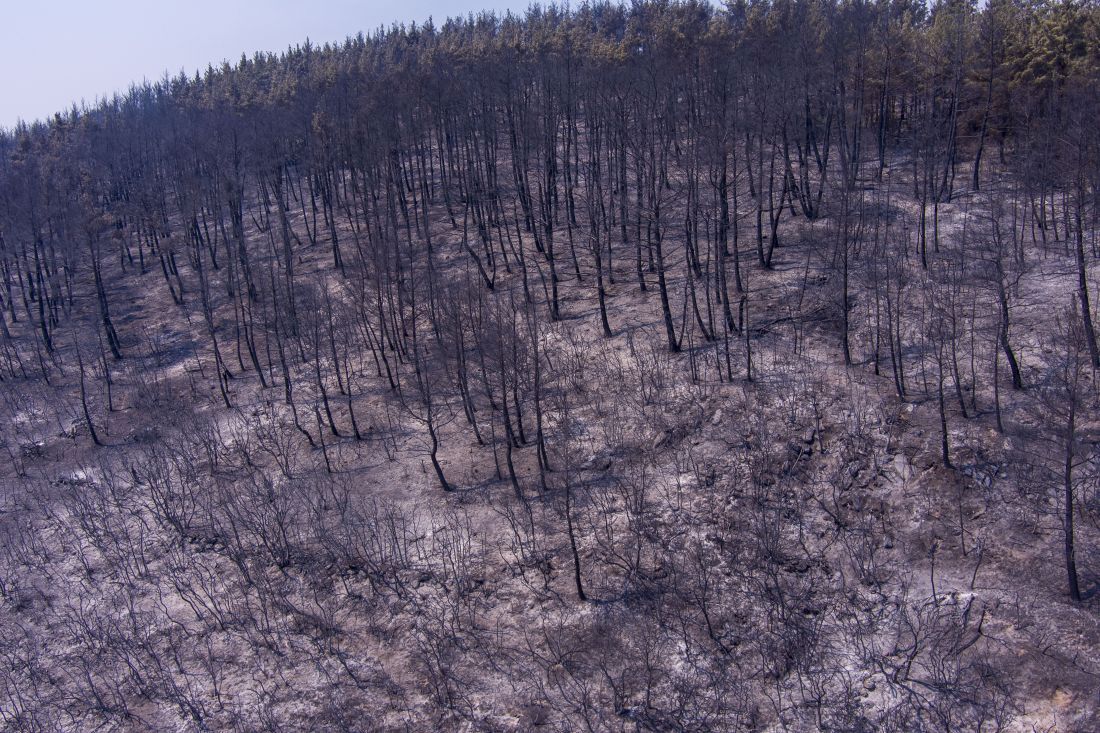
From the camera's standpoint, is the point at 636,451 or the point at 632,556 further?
the point at 636,451

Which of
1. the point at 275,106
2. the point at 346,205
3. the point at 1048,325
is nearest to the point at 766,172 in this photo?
A: the point at 1048,325

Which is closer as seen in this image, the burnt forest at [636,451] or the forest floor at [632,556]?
the forest floor at [632,556]

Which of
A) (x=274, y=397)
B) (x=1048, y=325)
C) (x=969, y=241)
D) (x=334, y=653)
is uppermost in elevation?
(x=969, y=241)

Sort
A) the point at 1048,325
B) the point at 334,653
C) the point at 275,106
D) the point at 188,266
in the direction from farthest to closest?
the point at 275,106, the point at 188,266, the point at 1048,325, the point at 334,653

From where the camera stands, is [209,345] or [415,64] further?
[415,64]

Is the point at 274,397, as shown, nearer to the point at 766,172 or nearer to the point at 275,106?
the point at 766,172

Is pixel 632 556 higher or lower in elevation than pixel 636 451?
lower

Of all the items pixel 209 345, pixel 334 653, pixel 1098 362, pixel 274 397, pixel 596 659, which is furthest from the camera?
pixel 209 345

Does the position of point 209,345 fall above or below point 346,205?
below

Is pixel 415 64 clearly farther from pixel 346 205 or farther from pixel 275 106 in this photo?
pixel 346 205

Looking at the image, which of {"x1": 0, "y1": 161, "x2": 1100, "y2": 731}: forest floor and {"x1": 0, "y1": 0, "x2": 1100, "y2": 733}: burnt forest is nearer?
{"x1": 0, "y1": 161, "x2": 1100, "y2": 731}: forest floor
